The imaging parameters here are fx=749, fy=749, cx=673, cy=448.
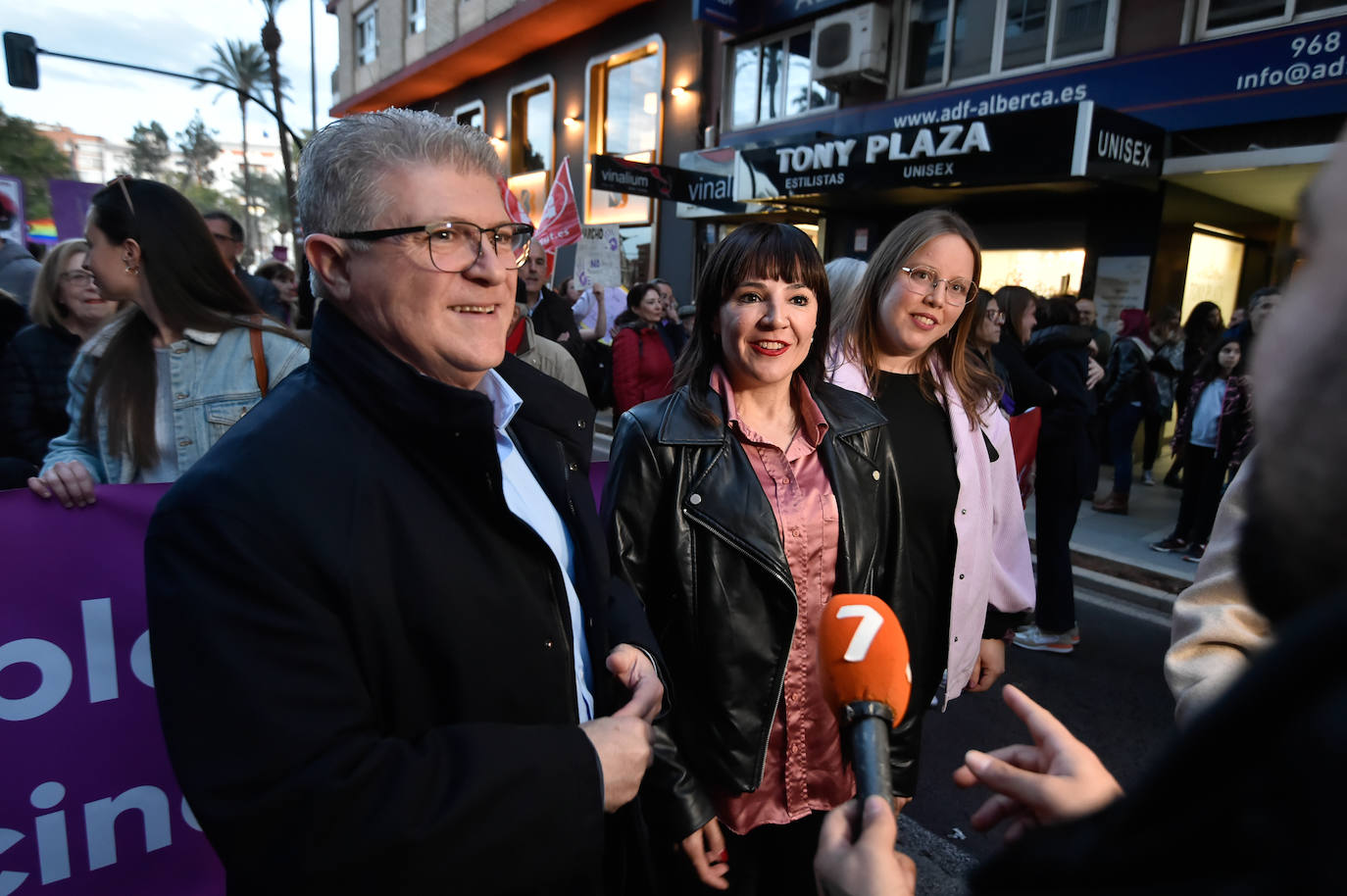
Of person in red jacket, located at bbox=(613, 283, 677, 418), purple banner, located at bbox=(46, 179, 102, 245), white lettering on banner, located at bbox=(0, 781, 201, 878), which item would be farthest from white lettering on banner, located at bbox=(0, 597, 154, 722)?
purple banner, located at bbox=(46, 179, 102, 245)

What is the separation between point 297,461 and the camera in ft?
3.62

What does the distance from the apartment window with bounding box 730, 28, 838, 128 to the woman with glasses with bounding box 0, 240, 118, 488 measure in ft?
38.5

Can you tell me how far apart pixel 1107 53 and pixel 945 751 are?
377 inches

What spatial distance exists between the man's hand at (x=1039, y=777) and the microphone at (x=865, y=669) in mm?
138

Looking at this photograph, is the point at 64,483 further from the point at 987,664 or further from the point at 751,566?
the point at 987,664

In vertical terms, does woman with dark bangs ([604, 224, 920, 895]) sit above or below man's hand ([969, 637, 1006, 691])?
above

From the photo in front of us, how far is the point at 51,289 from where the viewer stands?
364 centimetres

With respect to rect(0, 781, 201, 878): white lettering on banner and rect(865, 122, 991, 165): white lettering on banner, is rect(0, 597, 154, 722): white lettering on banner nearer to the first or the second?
rect(0, 781, 201, 878): white lettering on banner

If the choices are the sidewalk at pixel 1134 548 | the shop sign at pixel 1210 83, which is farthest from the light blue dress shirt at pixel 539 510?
the shop sign at pixel 1210 83

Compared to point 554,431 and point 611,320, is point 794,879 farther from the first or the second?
point 611,320

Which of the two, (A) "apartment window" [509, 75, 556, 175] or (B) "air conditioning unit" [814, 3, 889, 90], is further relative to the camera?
(A) "apartment window" [509, 75, 556, 175]

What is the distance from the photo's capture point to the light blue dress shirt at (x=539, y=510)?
150 cm

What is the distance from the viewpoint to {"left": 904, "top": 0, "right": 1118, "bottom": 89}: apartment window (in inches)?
378

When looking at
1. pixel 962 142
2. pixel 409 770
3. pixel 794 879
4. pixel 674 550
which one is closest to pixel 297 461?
pixel 409 770
